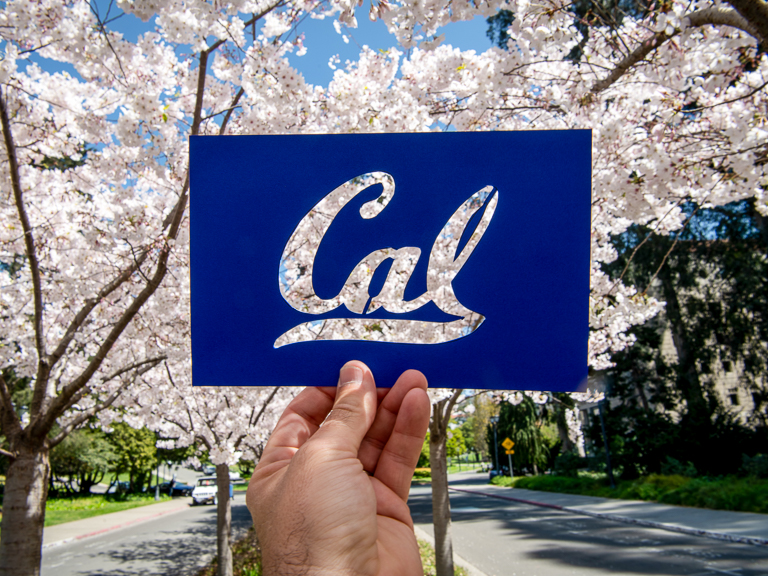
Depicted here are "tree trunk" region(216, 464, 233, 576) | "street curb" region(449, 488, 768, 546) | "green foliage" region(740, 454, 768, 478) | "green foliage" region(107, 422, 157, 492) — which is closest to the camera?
"tree trunk" region(216, 464, 233, 576)

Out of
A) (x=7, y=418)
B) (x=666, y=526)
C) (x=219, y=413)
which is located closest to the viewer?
(x=7, y=418)

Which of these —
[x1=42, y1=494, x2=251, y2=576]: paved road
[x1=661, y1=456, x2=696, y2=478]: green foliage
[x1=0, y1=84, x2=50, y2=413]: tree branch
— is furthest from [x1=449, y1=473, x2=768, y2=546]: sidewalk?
[x1=0, y1=84, x2=50, y2=413]: tree branch

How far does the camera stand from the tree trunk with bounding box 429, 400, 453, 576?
6.38m

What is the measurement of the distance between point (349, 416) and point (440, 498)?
5.76m

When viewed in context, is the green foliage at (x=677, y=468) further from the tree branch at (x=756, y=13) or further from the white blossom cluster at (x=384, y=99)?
the tree branch at (x=756, y=13)

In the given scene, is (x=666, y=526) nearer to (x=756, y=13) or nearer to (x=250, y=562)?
(x=250, y=562)

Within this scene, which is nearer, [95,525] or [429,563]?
[429,563]

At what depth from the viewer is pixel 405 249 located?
165cm

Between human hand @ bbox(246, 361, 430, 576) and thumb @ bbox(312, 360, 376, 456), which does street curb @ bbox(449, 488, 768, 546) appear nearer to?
human hand @ bbox(246, 361, 430, 576)

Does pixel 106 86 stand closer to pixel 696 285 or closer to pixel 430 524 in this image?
pixel 430 524

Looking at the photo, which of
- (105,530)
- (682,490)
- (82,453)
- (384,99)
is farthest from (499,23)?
(82,453)

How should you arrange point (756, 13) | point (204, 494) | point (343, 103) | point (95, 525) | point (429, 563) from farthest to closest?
1. point (204, 494)
2. point (95, 525)
3. point (429, 563)
4. point (343, 103)
5. point (756, 13)

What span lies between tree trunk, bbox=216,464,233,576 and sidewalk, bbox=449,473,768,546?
1024 centimetres

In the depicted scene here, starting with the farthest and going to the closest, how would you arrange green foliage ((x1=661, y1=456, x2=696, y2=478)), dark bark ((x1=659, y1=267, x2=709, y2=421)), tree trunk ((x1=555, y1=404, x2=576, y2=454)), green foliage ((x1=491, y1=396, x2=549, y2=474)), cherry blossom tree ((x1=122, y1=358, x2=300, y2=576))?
green foliage ((x1=491, y1=396, x2=549, y2=474)), tree trunk ((x1=555, y1=404, x2=576, y2=454)), dark bark ((x1=659, y1=267, x2=709, y2=421)), green foliage ((x1=661, y1=456, x2=696, y2=478)), cherry blossom tree ((x1=122, y1=358, x2=300, y2=576))
